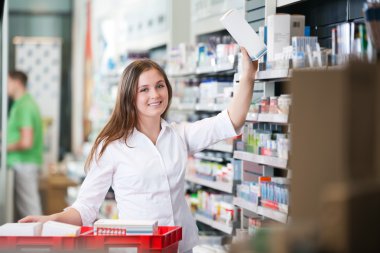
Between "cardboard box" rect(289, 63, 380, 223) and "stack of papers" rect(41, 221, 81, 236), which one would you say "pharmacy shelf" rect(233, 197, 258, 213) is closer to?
"stack of papers" rect(41, 221, 81, 236)

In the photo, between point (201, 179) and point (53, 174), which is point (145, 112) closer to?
point (201, 179)

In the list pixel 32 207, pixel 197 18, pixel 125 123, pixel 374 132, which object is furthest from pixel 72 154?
pixel 374 132

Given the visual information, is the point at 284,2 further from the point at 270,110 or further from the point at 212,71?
the point at 212,71

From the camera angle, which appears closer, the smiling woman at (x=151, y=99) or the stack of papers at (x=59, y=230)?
the stack of papers at (x=59, y=230)

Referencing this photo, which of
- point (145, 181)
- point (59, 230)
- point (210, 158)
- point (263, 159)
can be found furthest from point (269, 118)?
point (59, 230)

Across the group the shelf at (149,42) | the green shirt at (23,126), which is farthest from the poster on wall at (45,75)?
the shelf at (149,42)

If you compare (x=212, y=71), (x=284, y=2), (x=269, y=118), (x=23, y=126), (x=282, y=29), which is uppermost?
(x=284, y=2)

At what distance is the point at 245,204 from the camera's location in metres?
4.86

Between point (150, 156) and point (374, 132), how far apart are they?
2.17 m

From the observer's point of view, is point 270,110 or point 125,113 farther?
point 270,110

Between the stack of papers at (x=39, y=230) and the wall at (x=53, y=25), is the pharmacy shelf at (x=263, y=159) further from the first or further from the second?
the wall at (x=53, y=25)

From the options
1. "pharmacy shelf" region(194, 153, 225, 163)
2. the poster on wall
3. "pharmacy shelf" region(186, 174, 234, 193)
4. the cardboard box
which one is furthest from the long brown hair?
the poster on wall

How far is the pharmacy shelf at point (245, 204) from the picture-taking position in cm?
468

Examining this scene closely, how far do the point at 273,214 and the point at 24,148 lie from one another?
613cm
